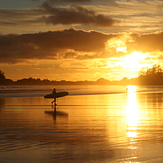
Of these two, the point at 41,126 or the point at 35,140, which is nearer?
the point at 35,140

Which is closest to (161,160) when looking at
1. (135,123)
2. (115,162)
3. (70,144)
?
(115,162)

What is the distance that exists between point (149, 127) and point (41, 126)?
6576mm

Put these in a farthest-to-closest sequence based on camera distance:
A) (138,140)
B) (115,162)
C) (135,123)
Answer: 1. (135,123)
2. (138,140)
3. (115,162)

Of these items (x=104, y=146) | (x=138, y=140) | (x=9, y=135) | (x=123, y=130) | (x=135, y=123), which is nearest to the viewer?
(x=104, y=146)

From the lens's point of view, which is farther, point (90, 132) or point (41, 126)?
point (41, 126)

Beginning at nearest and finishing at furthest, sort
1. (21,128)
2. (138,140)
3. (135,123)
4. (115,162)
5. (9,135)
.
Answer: (115,162), (138,140), (9,135), (21,128), (135,123)

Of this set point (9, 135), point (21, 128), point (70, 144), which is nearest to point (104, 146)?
point (70, 144)

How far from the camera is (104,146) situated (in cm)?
1266

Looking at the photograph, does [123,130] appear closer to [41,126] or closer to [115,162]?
[41,126]

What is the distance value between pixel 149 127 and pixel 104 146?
20.3ft

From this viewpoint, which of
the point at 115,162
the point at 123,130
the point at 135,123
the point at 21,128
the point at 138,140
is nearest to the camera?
the point at 115,162

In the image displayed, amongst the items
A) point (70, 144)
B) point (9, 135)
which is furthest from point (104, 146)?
point (9, 135)

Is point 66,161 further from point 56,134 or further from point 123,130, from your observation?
point 123,130

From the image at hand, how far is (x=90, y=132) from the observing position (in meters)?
16.3
